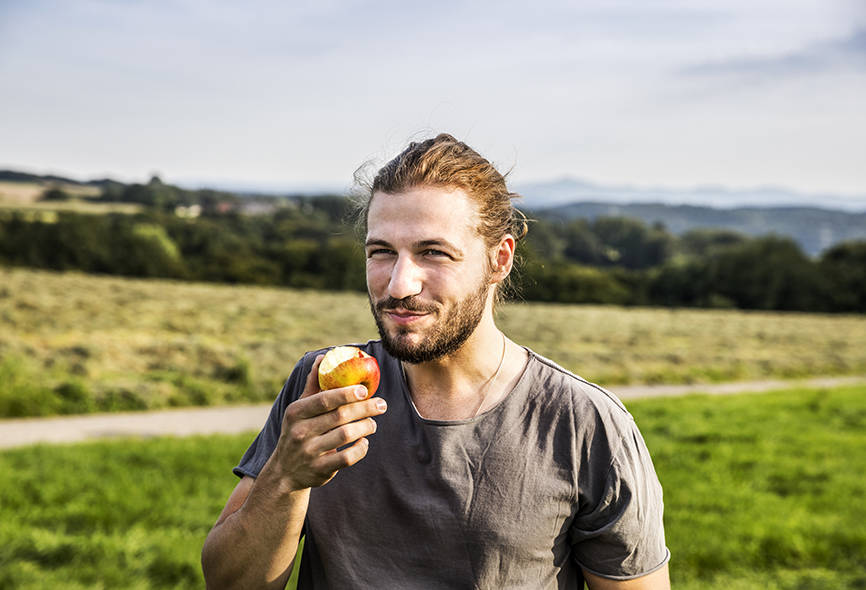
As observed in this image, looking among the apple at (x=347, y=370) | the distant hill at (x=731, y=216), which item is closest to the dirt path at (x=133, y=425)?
the apple at (x=347, y=370)

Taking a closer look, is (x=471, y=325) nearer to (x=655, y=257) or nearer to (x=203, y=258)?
(x=203, y=258)

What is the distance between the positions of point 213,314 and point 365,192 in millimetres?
20126

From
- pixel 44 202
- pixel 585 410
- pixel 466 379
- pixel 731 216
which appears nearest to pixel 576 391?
pixel 585 410

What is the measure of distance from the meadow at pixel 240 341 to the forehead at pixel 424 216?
24.4 inches

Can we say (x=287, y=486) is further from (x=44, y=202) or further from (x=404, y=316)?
(x=44, y=202)

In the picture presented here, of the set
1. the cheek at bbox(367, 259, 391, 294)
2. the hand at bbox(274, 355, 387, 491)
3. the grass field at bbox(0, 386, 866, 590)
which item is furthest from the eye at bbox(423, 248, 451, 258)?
the grass field at bbox(0, 386, 866, 590)

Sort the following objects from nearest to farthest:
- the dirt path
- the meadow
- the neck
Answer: the neck < the dirt path < the meadow

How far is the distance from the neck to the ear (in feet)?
0.40

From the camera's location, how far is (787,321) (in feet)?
91.6

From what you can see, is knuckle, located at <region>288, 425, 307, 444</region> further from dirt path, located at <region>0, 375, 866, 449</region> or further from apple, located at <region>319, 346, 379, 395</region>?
dirt path, located at <region>0, 375, 866, 449</region>

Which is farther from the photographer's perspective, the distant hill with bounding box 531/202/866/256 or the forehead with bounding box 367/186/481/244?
the distant hill with bounding box 531/202/866/256

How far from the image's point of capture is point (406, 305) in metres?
1.81

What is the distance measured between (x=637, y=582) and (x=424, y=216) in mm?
1050

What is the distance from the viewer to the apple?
1.80 m
